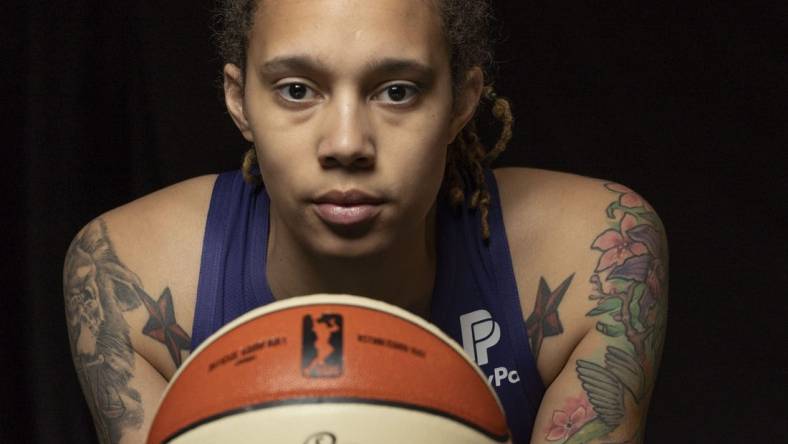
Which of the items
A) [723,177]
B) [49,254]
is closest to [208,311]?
[49,254]

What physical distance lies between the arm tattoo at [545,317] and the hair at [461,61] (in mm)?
130

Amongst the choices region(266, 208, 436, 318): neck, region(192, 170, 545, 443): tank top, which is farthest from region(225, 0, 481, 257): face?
region(192, 170, 545, 443): tank top

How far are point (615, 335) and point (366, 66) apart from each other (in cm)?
56

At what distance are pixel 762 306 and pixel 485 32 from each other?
129 centimetres

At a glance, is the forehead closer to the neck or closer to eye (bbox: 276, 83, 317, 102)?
eye (bbox: 276, 83, 317, 102)

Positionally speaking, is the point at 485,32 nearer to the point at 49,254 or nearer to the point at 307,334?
the point at 307,334

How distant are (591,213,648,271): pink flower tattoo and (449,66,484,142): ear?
27 centimetres

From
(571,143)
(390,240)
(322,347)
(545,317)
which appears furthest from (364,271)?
(571,143)

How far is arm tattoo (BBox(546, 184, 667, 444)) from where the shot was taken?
1.88 m

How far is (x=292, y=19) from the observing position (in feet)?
5.75

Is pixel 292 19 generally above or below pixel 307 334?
above

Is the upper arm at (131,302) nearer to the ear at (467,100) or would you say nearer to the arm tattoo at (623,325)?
the ear at (467,100)

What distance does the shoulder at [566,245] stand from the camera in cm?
199

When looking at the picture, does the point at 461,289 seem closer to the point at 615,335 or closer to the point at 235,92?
the point at 615,335
